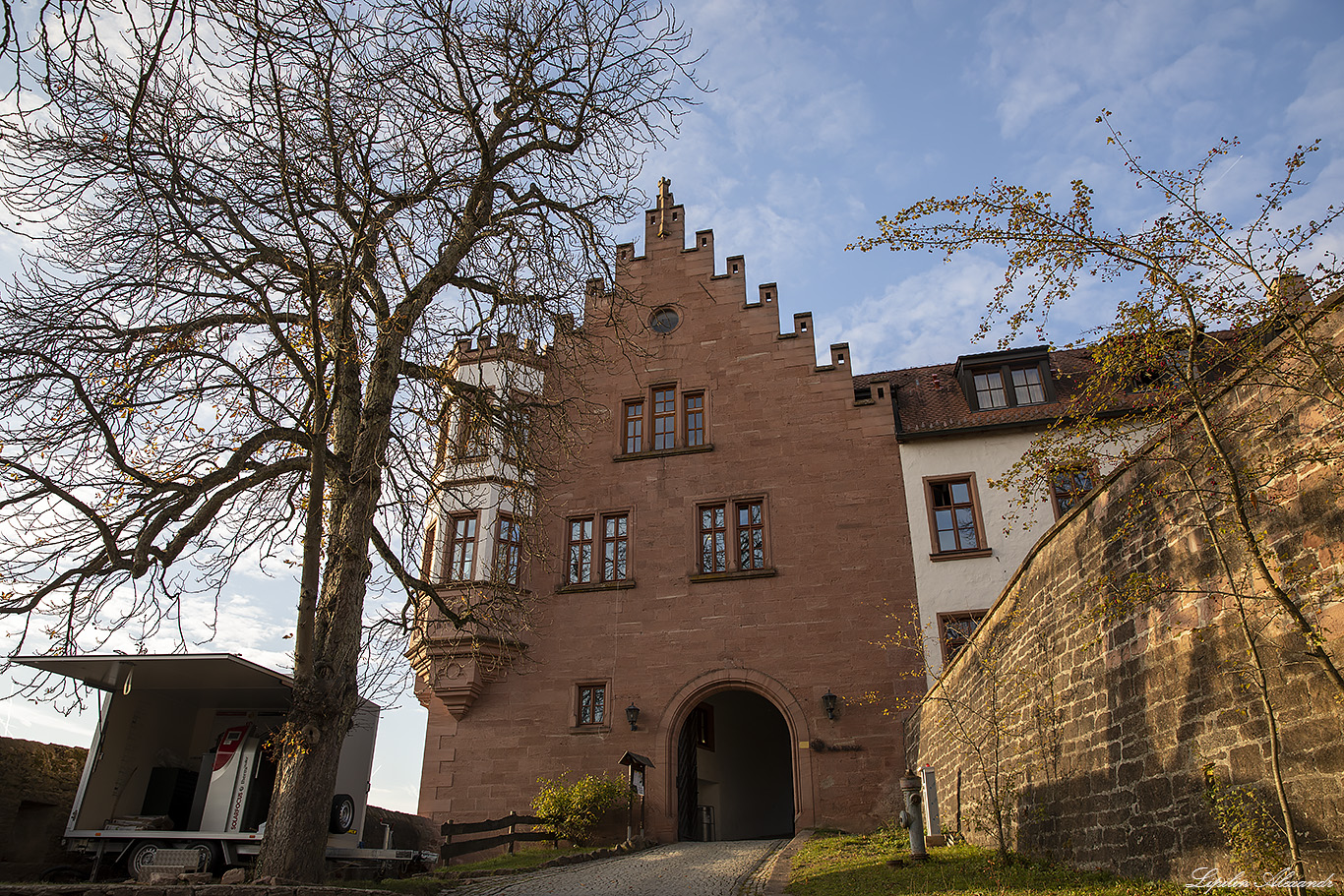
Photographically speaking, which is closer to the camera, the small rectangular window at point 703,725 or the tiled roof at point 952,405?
the tiled roof at point 952,405

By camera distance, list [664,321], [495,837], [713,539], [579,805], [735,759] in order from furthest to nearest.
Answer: [735,759], [664,321], [713,539], [579,805], [495,837]

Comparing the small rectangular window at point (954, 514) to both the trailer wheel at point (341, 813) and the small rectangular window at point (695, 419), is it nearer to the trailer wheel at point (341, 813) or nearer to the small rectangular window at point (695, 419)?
the small rectangular window at point (695, 419)

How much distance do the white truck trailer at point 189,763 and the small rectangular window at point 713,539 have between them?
339 inches

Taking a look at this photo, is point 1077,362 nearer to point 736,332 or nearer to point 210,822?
point 736,332

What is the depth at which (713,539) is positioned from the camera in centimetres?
1894

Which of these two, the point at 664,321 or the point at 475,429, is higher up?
the point at 664,321

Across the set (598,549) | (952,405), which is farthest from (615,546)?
(952,405)

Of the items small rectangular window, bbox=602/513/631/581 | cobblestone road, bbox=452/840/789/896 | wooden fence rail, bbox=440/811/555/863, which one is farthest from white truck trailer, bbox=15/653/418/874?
small rectangular window, bbox=602/513/631/581

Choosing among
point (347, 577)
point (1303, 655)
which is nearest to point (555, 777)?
point (347, 577)

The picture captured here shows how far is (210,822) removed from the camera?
9.87 metres

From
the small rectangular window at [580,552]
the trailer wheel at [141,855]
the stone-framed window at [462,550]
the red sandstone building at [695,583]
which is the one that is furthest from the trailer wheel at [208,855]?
the small rectangular window at [580,552]

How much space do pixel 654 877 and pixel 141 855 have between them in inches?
219

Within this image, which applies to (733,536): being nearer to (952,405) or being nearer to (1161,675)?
(952,405)

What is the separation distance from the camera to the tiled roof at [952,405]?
18344 mm
